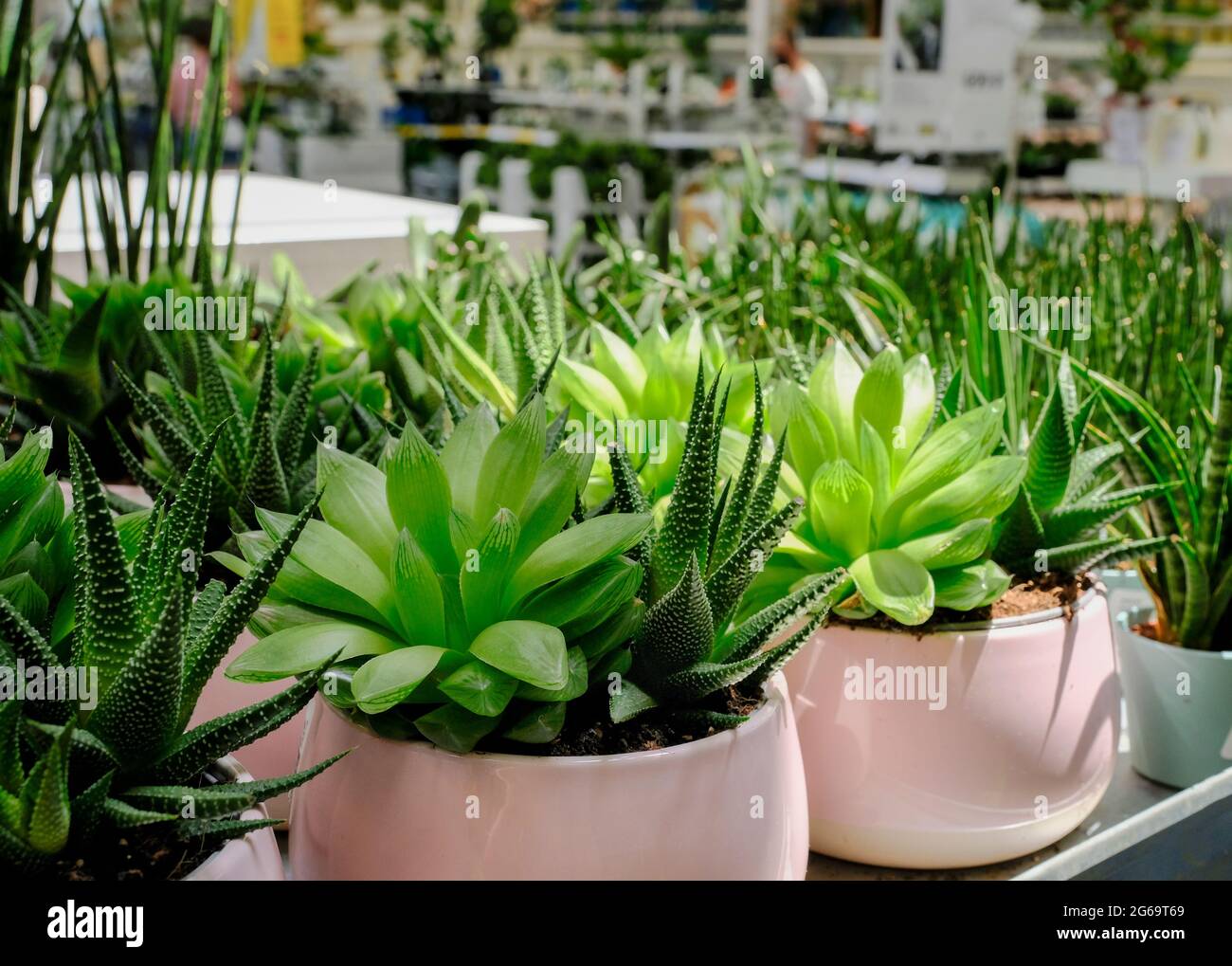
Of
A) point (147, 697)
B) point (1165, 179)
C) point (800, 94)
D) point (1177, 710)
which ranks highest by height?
point (800, 94)

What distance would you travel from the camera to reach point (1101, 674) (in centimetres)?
51

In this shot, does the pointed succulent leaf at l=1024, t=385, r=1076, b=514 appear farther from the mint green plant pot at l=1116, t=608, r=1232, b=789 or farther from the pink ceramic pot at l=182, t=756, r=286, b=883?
the pink ceramic pot at l=182, t=756, r=286, b=883

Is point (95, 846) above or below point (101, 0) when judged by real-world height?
below

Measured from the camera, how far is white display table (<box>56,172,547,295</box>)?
1.37 m

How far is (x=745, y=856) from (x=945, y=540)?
15cm

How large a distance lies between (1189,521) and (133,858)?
0.51 metres

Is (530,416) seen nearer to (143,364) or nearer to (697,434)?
(697,434)

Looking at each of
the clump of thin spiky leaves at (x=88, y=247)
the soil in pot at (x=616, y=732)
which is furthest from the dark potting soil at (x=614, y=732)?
the clump of thin spiky leaves at (x=88, y=247)

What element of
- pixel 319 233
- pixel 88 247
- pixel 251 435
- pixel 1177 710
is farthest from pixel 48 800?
pixel 319 233

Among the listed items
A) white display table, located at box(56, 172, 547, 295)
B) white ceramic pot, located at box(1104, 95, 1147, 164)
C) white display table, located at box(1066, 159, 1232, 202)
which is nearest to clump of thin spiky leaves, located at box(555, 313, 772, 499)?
→ white display table, located at box(56, 172, 547, 295)

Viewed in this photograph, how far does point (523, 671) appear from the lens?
0.34 m

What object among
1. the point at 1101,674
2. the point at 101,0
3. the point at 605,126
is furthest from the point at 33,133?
the point at 605,126
